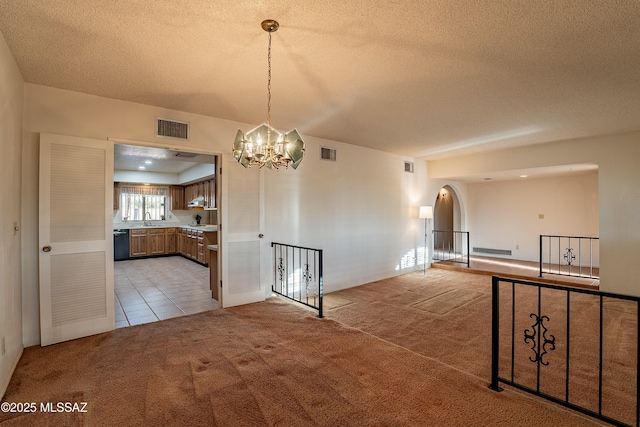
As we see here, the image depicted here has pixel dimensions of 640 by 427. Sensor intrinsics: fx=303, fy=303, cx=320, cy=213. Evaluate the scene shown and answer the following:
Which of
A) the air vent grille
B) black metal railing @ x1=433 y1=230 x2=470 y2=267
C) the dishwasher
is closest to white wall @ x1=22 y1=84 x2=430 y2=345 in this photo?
black metal railing @ x1=433 y1=230 x2=470 y2=267

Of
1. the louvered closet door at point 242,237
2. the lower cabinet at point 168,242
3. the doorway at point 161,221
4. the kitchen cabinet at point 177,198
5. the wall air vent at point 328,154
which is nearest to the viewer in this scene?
the louvered closet door at point 242,237

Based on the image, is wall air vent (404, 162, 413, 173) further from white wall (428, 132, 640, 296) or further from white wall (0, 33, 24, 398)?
white wall (0, 33, 24, 398)

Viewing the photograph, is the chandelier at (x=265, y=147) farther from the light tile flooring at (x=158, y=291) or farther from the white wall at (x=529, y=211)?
the white wall at (x=529, y=211)

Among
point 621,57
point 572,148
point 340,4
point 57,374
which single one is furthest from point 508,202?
point 57,374

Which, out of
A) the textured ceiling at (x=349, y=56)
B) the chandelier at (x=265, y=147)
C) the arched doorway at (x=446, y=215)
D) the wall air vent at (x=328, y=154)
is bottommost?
the arched doorway at (x=446, y=215)

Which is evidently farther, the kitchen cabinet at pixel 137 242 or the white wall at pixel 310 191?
the kitchen cabinet at pixel 137 242

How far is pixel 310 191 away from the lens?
5.18 meters

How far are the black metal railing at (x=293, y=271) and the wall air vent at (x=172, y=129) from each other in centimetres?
200

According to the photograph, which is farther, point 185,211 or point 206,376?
point 185,211

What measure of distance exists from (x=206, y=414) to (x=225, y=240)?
8.19 ft

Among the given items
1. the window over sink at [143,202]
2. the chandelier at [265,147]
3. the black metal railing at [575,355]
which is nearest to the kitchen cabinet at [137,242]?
the window over sink at [143,202]

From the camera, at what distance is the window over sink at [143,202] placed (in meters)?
9.23

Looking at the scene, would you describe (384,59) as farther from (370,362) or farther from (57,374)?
(57,374)

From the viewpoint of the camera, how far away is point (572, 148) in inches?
209
